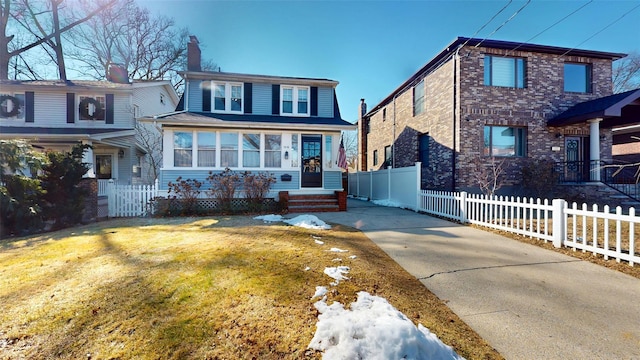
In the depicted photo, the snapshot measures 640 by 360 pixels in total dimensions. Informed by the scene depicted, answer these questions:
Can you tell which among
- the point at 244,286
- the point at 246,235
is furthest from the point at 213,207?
the point at 244,286

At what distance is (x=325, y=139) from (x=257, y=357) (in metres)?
10.2

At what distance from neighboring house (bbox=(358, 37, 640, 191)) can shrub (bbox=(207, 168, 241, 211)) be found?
901 centimetres

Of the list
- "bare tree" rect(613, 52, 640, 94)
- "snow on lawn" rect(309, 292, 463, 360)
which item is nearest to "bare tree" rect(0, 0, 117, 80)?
"snow on lawn" rect(309, 292, 463, 360)

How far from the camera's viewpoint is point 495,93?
35.8 feet

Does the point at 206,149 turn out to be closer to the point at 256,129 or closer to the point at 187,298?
the point at 256,129

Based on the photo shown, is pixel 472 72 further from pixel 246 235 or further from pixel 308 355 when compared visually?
pixel 308 355

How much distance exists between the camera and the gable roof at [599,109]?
30.8 ft

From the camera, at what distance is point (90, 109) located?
1418 cm

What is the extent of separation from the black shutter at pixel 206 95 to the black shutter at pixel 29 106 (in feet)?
32.9

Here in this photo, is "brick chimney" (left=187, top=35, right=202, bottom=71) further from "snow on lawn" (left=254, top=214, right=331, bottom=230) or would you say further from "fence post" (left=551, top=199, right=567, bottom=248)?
"fence post" (left=551, top=199, right=567, bottom=248)

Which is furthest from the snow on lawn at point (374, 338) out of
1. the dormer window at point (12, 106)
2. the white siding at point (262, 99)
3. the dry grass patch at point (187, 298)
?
the dormer window at point (12, 106)

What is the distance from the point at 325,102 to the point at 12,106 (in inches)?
658

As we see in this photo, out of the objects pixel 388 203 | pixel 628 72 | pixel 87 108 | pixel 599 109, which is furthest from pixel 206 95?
pixel 628 72

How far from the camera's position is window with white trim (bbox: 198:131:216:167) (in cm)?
1086
